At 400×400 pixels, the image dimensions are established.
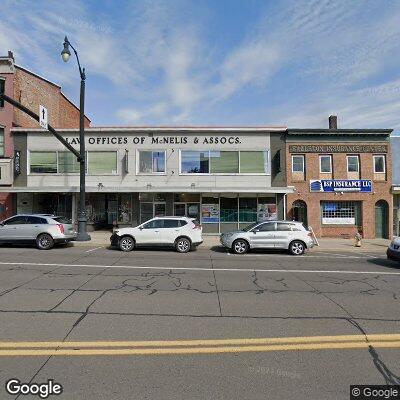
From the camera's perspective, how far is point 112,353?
430cm

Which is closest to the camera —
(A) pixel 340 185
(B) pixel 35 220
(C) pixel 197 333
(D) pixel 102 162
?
(C) pixel 197 333

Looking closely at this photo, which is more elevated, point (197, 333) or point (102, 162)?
point (102, 162)

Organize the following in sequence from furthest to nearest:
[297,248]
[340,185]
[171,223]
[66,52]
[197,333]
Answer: [340,185] → [66,52] → [171,223] → [297,248] → [197,333]

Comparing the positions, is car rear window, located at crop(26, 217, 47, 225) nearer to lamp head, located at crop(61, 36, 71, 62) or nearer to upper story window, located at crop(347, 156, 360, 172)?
lamp head, located at crop(61, 36, 71, 62)

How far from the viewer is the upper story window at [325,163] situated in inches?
890

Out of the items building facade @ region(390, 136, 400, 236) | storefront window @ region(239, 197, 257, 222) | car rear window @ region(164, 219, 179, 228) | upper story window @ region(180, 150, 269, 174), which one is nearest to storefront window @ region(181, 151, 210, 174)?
upper story window @ region(180, 150, 269, 174)

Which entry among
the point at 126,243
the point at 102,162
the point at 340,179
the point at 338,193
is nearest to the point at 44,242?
the point at 126,243

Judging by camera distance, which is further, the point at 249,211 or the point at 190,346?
the point at 249,211

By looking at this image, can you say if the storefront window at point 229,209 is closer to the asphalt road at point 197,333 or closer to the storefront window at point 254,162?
the storefront window at point 254,162

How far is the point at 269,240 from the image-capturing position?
49.5 feet

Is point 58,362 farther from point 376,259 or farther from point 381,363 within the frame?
point 376,259

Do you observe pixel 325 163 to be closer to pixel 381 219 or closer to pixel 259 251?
pixel 381 219

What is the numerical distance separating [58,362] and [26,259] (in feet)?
30.0

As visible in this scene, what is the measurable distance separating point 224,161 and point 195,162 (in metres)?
1.85
